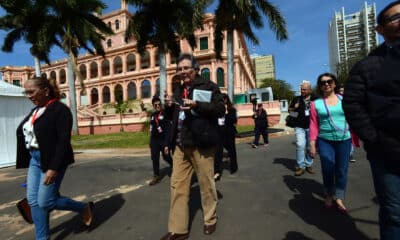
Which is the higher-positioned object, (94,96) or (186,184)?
(94,96)

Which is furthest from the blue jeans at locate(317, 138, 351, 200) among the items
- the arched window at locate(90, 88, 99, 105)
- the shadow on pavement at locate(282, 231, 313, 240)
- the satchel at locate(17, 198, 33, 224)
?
the arched window at locate(90, 88, 99, 105)

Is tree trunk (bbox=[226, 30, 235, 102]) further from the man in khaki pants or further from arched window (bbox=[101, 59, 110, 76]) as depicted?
arched window (bbox=[101, 59, 110, 76])

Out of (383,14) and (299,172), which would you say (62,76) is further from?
(383,14)

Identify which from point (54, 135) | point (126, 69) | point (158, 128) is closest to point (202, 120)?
point (54, 135)

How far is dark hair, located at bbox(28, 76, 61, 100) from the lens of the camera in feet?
9.08

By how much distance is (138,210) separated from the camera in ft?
12.6

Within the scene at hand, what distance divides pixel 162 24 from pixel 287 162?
14585 mm

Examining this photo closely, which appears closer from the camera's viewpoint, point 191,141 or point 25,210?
point 191,141

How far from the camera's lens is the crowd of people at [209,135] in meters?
1.70

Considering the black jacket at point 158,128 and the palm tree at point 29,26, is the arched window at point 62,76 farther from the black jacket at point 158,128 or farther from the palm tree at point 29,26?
the black jacket at point 158,128

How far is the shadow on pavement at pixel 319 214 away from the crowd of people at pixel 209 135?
0.64ft

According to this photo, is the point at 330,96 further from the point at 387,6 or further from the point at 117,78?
the point at 117,78

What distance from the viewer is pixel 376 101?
67.0 inches

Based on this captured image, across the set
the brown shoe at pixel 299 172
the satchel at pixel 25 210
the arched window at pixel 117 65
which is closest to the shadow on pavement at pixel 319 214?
the brown shoe at pixel 299 172
